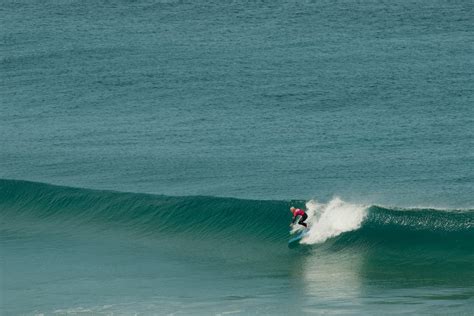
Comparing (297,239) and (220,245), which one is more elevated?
(220,245)

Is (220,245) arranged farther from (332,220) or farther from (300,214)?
(332,220)

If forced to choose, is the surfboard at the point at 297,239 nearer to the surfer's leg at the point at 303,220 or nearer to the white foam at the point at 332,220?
the white foam at the point at 332,220

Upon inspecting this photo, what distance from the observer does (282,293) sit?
117ft

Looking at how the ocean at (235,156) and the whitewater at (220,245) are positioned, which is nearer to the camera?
the whitewater at (220,245)

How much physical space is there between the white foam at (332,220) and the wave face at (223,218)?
4 centimetres

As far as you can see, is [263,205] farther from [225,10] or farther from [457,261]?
[225,10]

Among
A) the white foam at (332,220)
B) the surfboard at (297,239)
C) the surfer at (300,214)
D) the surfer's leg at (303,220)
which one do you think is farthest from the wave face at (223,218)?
the surfer at (300,214)

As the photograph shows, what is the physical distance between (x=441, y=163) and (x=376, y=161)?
9.59 ft

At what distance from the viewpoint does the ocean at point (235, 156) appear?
37.2 m

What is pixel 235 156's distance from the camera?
53.3 metres

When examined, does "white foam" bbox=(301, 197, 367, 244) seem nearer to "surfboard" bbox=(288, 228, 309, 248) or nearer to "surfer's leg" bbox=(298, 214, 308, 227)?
"surfboard" bbox=(288, 228, 309, 248)

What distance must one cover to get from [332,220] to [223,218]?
5.04m

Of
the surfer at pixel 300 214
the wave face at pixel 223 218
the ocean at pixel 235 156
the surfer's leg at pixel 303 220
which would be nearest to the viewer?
the ocean at pixel 235 156

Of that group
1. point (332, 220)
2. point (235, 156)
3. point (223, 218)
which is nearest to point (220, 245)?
point (223, 218)
